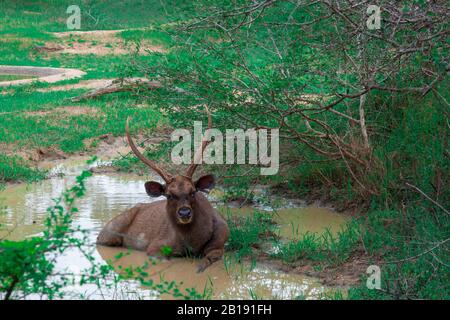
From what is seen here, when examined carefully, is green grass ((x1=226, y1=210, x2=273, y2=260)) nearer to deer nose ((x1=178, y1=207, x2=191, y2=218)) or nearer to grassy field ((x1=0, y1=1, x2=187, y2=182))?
deer nose ((x1=178, y1=207, x2=191, y2=218))

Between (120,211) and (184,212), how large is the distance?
7.98 ft

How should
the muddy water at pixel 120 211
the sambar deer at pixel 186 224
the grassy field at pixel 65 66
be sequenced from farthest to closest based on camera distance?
the grassy field at pixel 65 66 < the sambar deer at pixel 186 224 < the muddy water at pixel 120 211

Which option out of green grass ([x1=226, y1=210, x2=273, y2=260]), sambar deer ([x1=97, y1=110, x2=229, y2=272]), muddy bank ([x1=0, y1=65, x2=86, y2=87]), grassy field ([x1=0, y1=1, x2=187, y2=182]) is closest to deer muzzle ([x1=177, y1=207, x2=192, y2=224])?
sambar deer ([x1=97, y1=110, x2=229, y2=272])

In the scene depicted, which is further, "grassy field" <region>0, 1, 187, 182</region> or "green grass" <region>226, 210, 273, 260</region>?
"grassy field" <region>0, 1, 187, 182</region>

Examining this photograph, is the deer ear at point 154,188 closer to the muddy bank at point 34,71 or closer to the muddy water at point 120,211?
the muddy water at point 120,211

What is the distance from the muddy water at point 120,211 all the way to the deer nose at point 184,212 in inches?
20.0

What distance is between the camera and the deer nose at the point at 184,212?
7355mm

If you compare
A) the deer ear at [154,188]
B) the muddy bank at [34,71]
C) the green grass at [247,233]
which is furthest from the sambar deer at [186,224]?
the muddy bank at [34,71]

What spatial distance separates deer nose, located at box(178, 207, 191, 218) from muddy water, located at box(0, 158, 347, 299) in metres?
0.51

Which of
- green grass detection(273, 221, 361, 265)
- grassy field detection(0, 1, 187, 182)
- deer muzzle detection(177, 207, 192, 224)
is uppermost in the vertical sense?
grassy field detection(0, 1, 187, 182)

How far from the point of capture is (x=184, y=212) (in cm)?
736

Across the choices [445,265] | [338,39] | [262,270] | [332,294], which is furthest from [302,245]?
[338,39]

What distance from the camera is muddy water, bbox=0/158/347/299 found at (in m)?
6.76

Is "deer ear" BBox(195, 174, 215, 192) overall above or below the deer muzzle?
above
